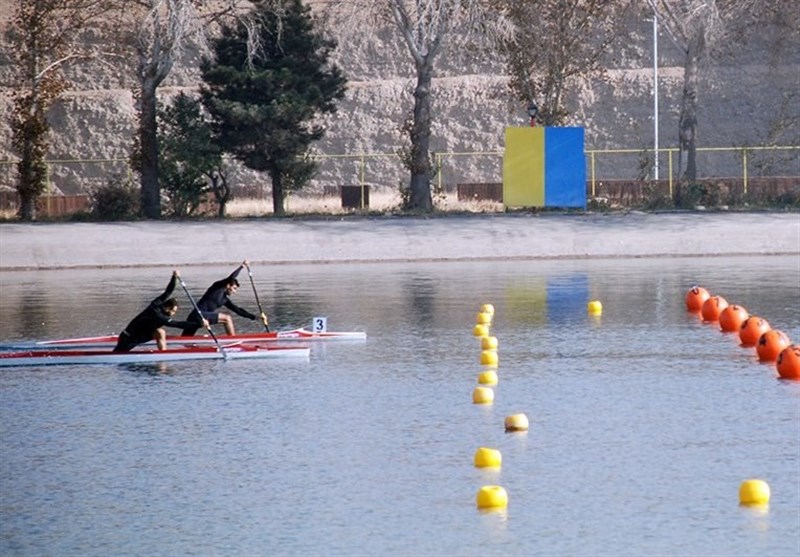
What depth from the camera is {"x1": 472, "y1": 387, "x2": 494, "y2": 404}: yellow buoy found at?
15207 millimetres

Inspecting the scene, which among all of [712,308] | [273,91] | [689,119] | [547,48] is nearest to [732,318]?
[712,308]

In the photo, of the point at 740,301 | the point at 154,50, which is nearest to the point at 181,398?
the point at 740,301

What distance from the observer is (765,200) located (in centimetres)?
4219

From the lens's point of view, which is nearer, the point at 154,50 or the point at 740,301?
the point at 740,301

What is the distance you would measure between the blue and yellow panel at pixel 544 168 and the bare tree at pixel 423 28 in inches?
88.8

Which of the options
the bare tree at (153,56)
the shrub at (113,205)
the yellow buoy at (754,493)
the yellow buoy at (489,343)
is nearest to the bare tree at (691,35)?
the bare tree at (153,56)

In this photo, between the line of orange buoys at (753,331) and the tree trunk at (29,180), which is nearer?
the line of orange buoys at (753,331)

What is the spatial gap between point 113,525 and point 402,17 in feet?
104

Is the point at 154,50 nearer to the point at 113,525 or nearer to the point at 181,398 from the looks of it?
the point at 181,398

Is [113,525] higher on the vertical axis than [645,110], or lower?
lower

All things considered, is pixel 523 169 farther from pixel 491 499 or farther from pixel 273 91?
pixel 491 499

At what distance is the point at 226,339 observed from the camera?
66.0 feet

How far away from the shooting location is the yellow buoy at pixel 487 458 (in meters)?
12.1

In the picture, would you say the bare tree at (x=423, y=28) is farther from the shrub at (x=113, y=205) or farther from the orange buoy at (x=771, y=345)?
the orange buoy at (x=771, y=345)
